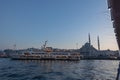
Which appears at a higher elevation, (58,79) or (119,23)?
(119,23)

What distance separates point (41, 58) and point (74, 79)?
324ft

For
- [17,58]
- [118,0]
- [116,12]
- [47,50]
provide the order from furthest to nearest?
1. [47,50]
2. [17,58]
3. [116,12]
4. [118,0]

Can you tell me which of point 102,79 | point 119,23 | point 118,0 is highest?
point 118,0

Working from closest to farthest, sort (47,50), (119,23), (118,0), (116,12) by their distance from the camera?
1. (118,0)
2. (116,12)
3. (119,23)
4. (47,50)

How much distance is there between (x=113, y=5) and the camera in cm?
788

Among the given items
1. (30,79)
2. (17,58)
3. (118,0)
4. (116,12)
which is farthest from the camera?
(17,58)

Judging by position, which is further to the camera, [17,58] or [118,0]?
[17,58]

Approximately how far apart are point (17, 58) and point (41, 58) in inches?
606

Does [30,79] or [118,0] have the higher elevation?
[118,0]

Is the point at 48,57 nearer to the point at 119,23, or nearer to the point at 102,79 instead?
the point at 102,79

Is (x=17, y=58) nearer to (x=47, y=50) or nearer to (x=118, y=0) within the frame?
(x=47, y=50)

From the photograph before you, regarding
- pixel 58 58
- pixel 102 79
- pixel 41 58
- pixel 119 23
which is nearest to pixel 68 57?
pixel 58 58

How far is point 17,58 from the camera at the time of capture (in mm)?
135625

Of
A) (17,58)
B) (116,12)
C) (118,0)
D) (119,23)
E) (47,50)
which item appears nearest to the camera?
(118,0)
